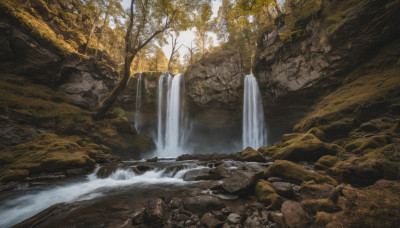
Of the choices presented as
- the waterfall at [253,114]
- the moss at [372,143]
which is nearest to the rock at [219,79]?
the waterfall at [253,114]

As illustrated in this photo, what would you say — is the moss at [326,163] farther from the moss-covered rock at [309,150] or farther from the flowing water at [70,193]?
the flowing water at [70,193]

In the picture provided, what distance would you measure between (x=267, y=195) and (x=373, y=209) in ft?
6.84

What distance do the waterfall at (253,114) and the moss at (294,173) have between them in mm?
13678

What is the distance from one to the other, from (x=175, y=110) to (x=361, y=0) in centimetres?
1968

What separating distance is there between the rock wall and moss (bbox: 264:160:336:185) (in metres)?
18.2

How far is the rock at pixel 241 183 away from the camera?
13.3ft

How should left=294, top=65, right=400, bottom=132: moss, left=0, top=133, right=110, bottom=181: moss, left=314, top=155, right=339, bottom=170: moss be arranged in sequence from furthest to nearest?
left=294, top=65, right=400, bottom=132: moss, left=0, top=133, right=110, bottom=181: moss, left=314, top=155, right=339, bottom=170: moss

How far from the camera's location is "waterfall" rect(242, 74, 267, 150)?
18031mm

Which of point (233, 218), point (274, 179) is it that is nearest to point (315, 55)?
point (274, 179)

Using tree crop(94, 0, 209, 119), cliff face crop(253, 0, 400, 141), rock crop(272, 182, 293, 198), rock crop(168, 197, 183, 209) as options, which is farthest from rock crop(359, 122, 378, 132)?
tree crop(94, 0, 209, 119)

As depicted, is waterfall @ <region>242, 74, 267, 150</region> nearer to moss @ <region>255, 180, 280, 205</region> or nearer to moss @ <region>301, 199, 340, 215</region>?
moss @ <region>255, 180, 280, 205</region>

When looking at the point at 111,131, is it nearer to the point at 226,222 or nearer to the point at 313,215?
the point at 226,222

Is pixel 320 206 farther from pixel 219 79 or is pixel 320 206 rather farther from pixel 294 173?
pixel 219 79

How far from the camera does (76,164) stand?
302 inches
